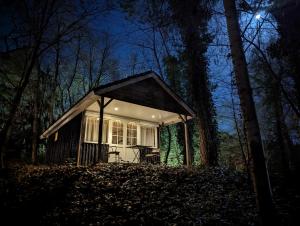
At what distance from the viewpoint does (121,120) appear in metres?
Answer: 13.5

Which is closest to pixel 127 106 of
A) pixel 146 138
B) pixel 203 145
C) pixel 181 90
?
pixel 146 138

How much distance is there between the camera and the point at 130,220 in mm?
4801

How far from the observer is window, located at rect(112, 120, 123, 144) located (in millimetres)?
13117

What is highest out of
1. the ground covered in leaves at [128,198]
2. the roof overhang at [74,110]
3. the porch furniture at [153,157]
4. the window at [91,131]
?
the roof overhang at [74,110]

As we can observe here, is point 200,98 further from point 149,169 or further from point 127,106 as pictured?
point 149,169

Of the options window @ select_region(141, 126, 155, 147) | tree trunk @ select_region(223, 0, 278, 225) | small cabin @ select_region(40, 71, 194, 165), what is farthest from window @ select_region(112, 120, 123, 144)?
tree trunk @ select_region(223, 0, 278, 225)

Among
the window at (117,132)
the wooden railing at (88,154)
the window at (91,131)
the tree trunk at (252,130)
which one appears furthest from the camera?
the window at (117,132)

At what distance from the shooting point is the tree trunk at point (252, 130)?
3766 mm

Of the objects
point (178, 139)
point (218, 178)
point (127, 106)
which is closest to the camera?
point (218, 178)

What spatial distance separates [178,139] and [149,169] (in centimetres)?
796

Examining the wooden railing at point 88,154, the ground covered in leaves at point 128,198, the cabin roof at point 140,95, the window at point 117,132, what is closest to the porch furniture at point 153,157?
the window at point 117,132

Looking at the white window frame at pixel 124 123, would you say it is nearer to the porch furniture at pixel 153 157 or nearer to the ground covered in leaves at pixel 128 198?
the porch furniture at pixel 153 157

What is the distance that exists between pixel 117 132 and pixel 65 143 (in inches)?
129

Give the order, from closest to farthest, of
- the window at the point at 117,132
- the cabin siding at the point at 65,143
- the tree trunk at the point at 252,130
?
the tree trunk at the point at 252,130 → the cabin siding at the point at 65,143 → the window at the point at 117,132
